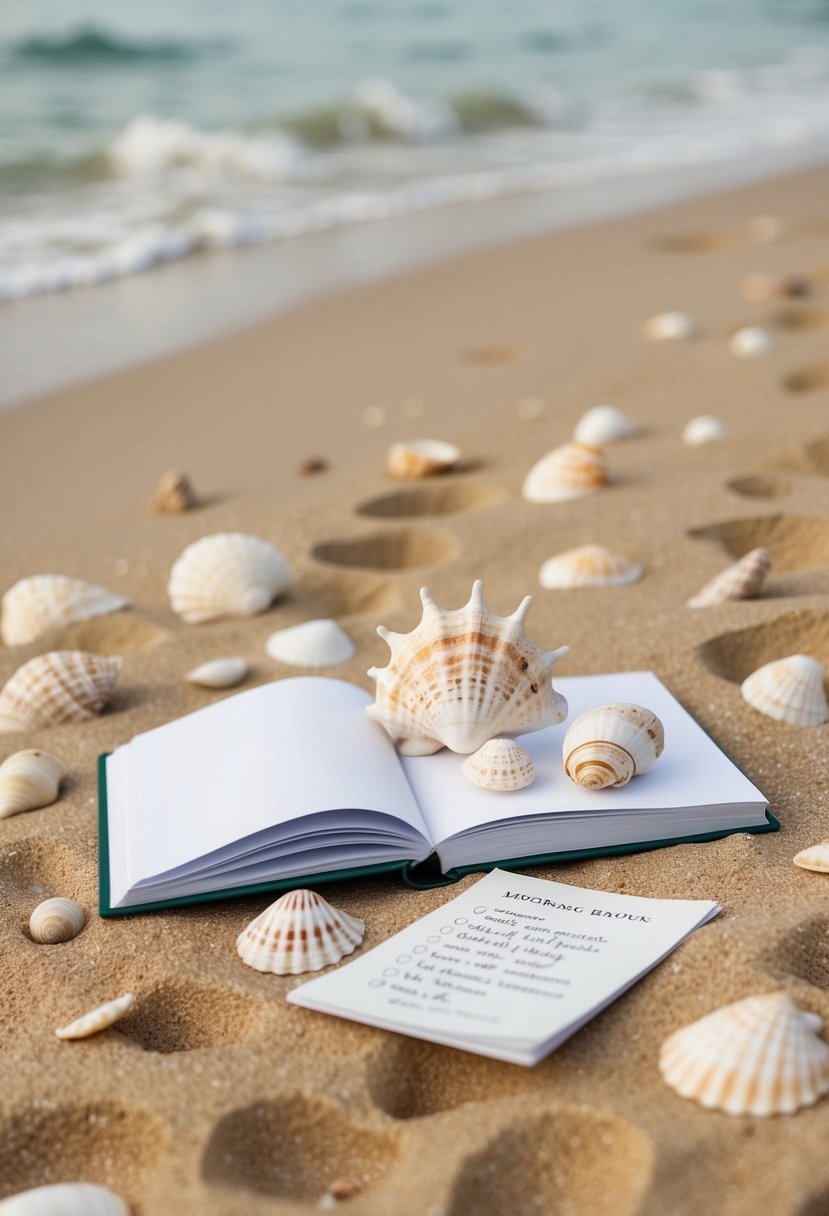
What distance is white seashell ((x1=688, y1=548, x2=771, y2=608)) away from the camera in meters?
2.68

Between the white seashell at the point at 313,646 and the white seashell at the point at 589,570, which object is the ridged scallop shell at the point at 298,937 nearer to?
the white seashell at the point at 313,646

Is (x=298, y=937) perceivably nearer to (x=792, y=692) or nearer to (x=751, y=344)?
(x=792, y=692)

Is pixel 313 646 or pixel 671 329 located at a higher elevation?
pixel 671 329

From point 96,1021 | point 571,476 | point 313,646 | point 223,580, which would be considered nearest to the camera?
point 96,1021

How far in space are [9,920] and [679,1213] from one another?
1127mm

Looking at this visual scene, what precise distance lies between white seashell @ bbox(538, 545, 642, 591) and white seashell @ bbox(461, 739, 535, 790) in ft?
3.22

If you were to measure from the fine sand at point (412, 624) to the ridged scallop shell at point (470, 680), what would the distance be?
0.26m

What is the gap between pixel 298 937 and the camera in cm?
173

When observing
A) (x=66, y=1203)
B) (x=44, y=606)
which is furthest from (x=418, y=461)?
(x=66, y=1203)

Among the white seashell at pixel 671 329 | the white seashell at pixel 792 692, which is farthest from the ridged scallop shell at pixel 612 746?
the white seashell at pixel 671 329

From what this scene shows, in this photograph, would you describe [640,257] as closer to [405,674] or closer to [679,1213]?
[405,674]

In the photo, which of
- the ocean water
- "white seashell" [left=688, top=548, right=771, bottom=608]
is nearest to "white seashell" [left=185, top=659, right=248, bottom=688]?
"white seashell" [left=688, top=548, right=771, bottom=608]

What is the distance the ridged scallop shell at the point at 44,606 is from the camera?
288 centimetres

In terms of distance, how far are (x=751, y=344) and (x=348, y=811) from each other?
3093 millimetres
